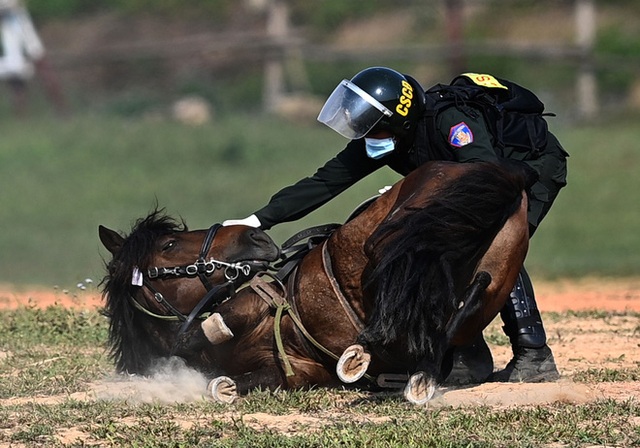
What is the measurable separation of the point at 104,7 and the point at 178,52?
615 cm

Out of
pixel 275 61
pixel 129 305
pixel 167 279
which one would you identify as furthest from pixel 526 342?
pixel 275 61

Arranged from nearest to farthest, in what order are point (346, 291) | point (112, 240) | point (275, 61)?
point (346, 291), point (112, 240), point (275, 61)

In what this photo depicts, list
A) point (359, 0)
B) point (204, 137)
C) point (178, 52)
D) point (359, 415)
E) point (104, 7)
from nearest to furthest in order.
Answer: point (359, 415) → point (204, 137) → point (178, 52) → point (359, 0) → point (104, 7)

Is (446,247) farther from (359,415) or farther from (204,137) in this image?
(204,137)

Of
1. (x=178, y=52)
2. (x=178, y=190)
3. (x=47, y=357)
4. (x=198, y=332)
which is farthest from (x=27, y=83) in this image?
(x=198, y=332)

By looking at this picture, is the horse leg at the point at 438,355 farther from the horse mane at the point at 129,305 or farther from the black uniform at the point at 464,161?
the horse mane at the point at 129,305

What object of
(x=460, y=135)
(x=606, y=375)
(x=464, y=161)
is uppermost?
(x=460, y=135)

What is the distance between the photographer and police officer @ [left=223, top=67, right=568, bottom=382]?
18.2ft

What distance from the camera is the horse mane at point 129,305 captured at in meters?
5.79

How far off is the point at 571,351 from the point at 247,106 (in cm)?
1577

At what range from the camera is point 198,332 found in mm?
5605

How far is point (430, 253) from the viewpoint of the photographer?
4.99 meters

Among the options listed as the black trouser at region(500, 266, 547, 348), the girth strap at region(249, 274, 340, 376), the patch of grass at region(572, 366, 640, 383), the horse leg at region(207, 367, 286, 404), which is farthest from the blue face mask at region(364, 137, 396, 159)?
the patch of grass at region(572, 366, 640, 383)

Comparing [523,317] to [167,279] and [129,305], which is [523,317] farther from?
[129,305]
